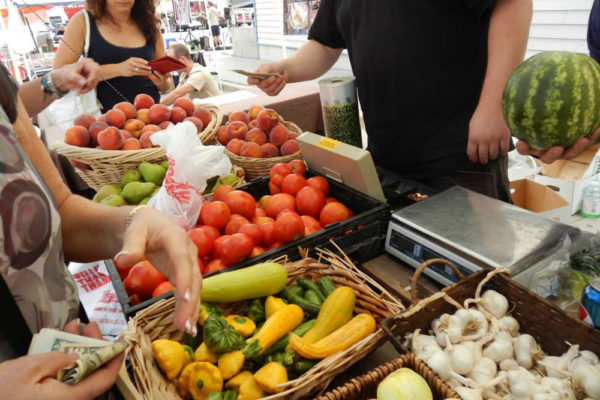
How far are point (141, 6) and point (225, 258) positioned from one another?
8.64ft

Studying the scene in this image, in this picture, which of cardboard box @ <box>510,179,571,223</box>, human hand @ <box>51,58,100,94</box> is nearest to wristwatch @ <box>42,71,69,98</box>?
human hand @ <box>51,58,100,94</box>

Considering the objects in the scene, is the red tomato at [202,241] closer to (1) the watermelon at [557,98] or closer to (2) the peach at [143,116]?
(1) the watermelon at [557,98]

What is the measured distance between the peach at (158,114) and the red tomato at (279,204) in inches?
43.0

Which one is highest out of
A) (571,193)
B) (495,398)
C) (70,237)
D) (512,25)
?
(512,25)

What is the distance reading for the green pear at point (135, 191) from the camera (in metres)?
1.82

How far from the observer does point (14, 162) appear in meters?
0.78

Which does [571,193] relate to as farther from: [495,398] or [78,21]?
[78,21]

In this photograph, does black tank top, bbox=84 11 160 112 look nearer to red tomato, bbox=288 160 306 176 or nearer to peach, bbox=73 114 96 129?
peach, bbox=73 114 96 129

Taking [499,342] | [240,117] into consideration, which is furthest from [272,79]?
[499,342]

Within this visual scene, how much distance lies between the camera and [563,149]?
114cm

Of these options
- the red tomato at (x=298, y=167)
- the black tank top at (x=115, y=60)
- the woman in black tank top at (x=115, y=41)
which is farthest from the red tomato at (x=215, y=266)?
the black tank top at (x=115, y=60)

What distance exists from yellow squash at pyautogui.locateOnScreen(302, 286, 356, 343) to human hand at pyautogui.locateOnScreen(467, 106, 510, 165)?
843mm

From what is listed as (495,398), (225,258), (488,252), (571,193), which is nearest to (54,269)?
(225,258)

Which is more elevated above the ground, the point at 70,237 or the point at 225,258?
the point at 70,237
